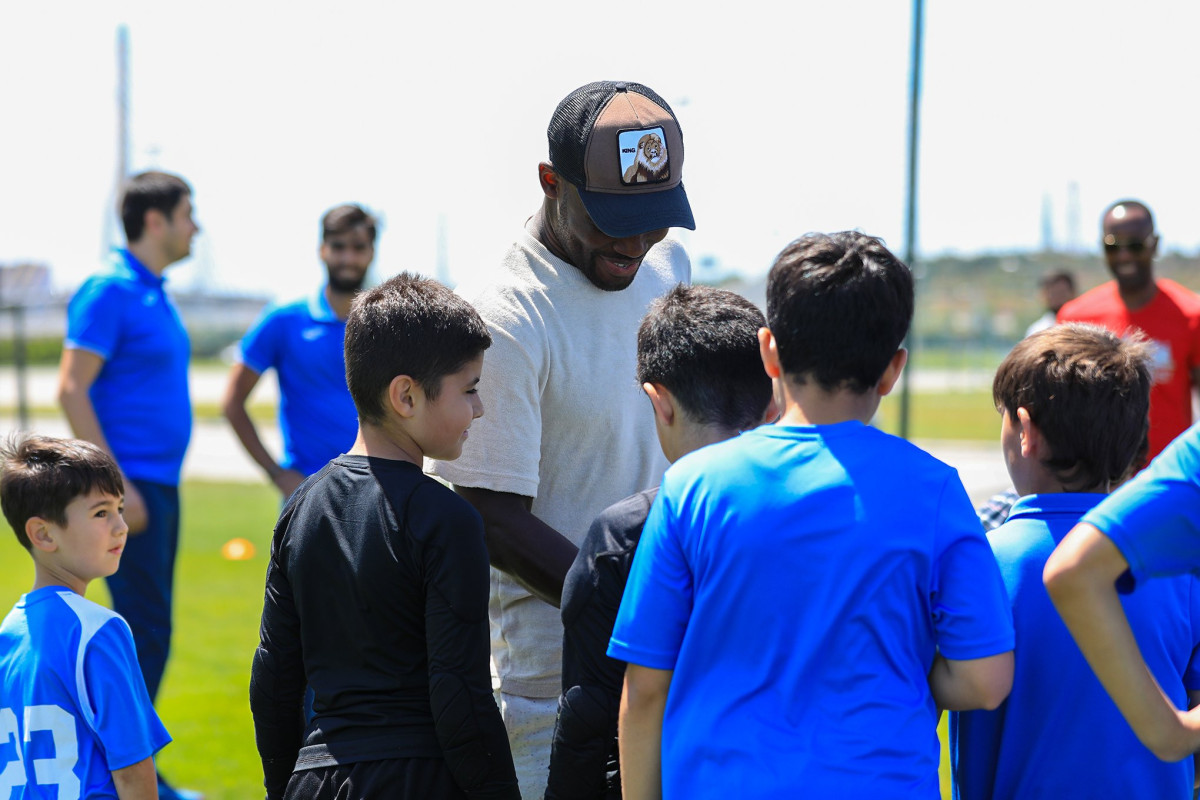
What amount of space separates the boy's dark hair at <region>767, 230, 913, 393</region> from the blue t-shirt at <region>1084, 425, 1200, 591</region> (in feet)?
1.40

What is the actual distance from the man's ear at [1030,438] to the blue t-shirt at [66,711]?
1877 mm

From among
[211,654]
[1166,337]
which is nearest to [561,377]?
[1166,337]

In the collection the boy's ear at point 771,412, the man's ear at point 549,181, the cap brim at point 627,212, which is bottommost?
the boy's ear at point 771,412

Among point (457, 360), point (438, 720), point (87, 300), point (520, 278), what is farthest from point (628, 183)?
point (87, 300)

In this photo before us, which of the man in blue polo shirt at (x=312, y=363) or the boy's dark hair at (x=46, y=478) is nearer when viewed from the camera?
the boy's dark hair at (x=46, y=478)

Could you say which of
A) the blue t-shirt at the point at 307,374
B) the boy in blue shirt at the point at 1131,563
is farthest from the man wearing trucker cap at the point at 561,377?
the blue t-shirt at the point at 307,374

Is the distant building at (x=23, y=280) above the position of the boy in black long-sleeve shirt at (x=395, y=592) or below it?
above

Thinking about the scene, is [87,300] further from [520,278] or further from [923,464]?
[923,464]

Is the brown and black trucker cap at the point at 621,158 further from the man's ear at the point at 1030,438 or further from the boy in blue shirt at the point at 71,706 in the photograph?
the boy in blue shirt at the point at 71,706

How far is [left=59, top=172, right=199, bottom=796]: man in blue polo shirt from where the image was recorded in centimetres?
477

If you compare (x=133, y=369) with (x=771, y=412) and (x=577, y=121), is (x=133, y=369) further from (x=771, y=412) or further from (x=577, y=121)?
(x=771, y=412)

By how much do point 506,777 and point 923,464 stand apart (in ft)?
3.37

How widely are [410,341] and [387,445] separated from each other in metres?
0.22

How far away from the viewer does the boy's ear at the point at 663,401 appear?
2.18 meters
